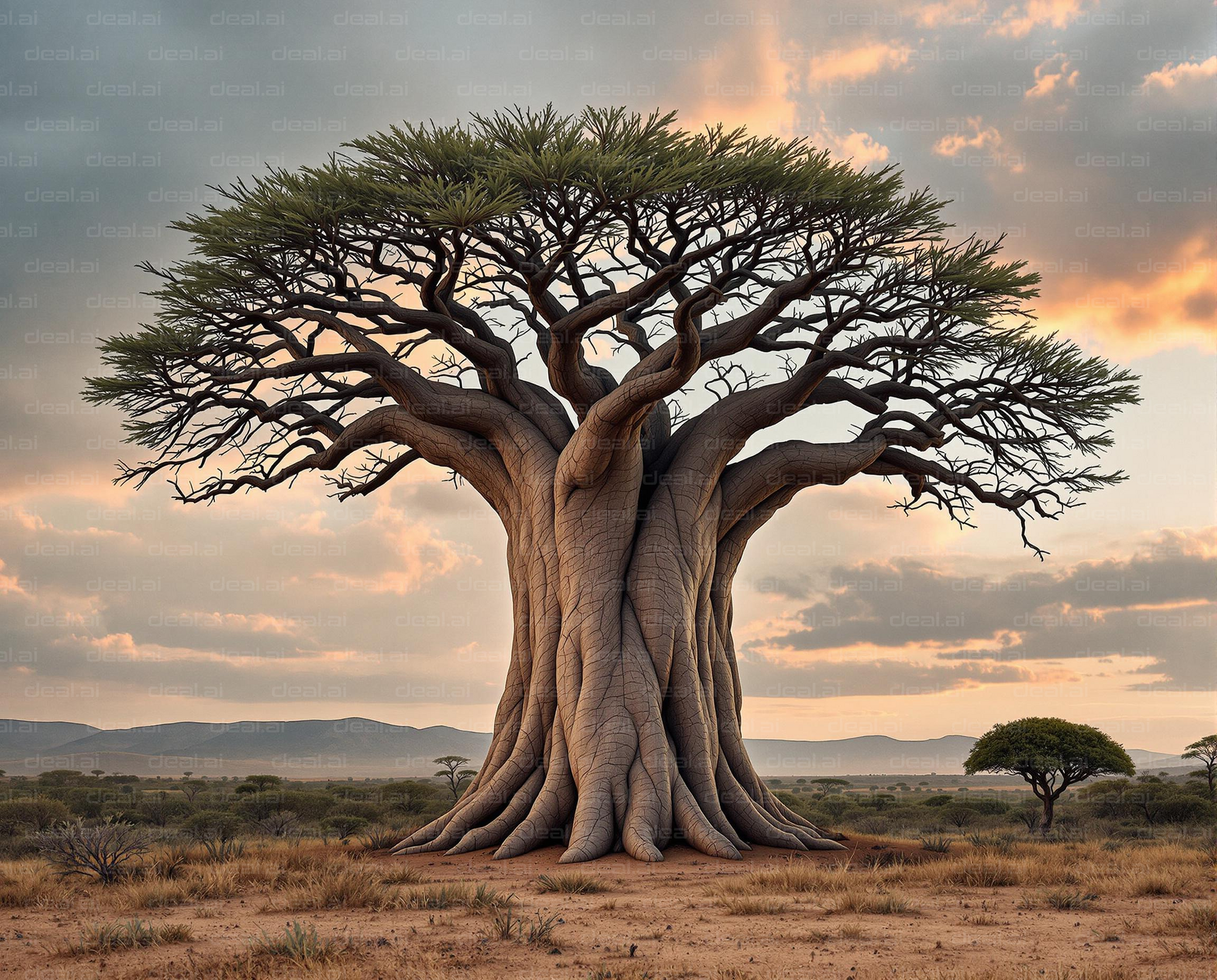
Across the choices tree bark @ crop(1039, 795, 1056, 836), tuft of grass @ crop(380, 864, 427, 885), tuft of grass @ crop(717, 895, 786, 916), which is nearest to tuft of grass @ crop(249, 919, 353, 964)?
tuft of grass @ crop(380, 864, 427, 885)

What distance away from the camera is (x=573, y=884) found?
11531 millimetres

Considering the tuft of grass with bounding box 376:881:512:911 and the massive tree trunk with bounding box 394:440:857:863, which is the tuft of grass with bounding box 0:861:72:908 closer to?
the tuft of grass with bounding box 376:881:512:911

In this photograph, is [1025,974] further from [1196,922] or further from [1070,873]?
[1070,873]

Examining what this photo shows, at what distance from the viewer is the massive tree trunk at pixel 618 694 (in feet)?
47.9

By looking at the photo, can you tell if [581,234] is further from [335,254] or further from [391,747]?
[391,747]

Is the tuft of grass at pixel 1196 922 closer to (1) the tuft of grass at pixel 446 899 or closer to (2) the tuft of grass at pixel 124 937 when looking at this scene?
(1) the tuft of grass at pixel 446 899

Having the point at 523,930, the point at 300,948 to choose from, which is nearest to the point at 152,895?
the point at 300,948

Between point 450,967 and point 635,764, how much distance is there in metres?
7.28

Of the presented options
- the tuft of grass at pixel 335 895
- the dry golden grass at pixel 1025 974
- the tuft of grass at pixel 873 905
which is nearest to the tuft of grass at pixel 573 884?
the tuft of grass at pixel 335 895

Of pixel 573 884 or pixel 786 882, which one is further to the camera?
pixel 786 882

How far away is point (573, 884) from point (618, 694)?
3.88 m

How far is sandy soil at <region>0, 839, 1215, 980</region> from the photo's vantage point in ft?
25.4

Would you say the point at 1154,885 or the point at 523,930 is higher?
the point at 1154,885

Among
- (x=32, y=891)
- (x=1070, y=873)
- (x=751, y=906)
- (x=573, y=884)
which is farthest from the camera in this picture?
(x=1070, y=873)
